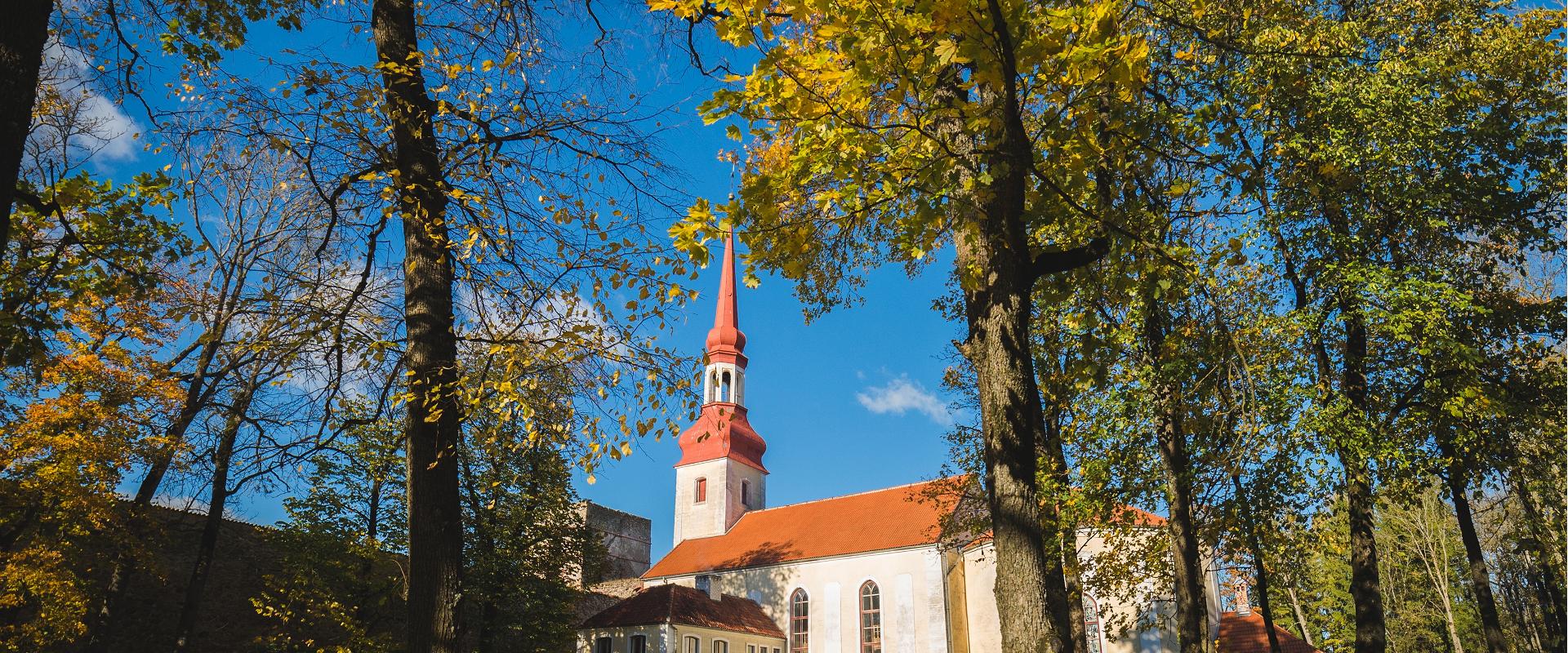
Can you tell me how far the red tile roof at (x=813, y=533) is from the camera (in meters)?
35.3

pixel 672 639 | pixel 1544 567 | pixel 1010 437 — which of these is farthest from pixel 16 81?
pixel 1544 567

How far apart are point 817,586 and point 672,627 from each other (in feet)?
25.2

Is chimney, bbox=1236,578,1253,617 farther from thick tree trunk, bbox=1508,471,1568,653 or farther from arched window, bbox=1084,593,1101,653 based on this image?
thick tree trunk, bbox=1508,471,1568,653

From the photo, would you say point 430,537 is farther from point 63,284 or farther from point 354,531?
point 354,531

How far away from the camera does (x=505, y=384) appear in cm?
581

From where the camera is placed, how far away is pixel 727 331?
46.7m

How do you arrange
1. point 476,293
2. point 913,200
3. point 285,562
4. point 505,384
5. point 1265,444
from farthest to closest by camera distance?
point 285,562 < point 1265,444 < point 476,293 < point 505,384 < point 913,200

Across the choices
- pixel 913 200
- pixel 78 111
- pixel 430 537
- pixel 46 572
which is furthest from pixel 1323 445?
pixel 46 572

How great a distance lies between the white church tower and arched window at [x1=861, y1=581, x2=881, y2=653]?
34.2 ft

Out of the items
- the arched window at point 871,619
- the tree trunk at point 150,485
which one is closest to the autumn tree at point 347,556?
the tree trunk at point 150,485

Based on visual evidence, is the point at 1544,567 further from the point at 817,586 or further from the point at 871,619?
the point at 817,586

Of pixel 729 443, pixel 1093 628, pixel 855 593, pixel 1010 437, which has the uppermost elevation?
pixel 729 443

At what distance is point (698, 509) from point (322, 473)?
2542cm

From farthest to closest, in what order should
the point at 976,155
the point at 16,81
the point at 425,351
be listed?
the point at 425,351
the point at 976,155
the point at 16,81
